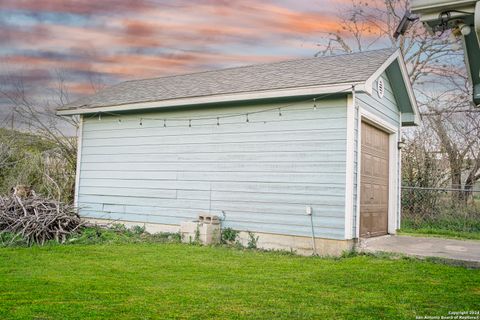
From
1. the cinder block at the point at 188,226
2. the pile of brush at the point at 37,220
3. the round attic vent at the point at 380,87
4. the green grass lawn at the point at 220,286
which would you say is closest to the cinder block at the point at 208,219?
the cinder block at the point at 188,226

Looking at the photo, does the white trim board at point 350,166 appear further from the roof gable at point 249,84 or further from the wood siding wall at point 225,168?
the roof gable at point 249,84

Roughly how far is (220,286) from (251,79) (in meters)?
4.91

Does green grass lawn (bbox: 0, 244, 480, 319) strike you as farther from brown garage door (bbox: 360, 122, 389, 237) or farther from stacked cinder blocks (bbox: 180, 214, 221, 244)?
brown garage door (bbox: 360, 122, 389, 237)

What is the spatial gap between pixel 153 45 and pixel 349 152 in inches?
303

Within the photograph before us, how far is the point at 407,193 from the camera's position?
1141cm

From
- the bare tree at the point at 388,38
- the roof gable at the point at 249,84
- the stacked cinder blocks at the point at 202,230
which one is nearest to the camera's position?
the roof gable at the point at 249,84

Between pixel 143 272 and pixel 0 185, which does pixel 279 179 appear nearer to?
pixel 143 272

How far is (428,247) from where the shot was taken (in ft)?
22.9

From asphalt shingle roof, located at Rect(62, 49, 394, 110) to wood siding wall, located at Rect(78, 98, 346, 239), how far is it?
14.6 inches

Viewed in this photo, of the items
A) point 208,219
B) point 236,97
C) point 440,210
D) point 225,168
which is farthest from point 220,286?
point 440,210

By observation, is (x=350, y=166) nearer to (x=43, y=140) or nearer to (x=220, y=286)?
(x=220, y=286)

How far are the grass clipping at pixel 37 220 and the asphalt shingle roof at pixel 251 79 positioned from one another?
272 centimetres

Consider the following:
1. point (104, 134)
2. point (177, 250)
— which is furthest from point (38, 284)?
point (104, 134)

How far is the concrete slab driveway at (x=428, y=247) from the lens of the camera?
6156 millimetres
